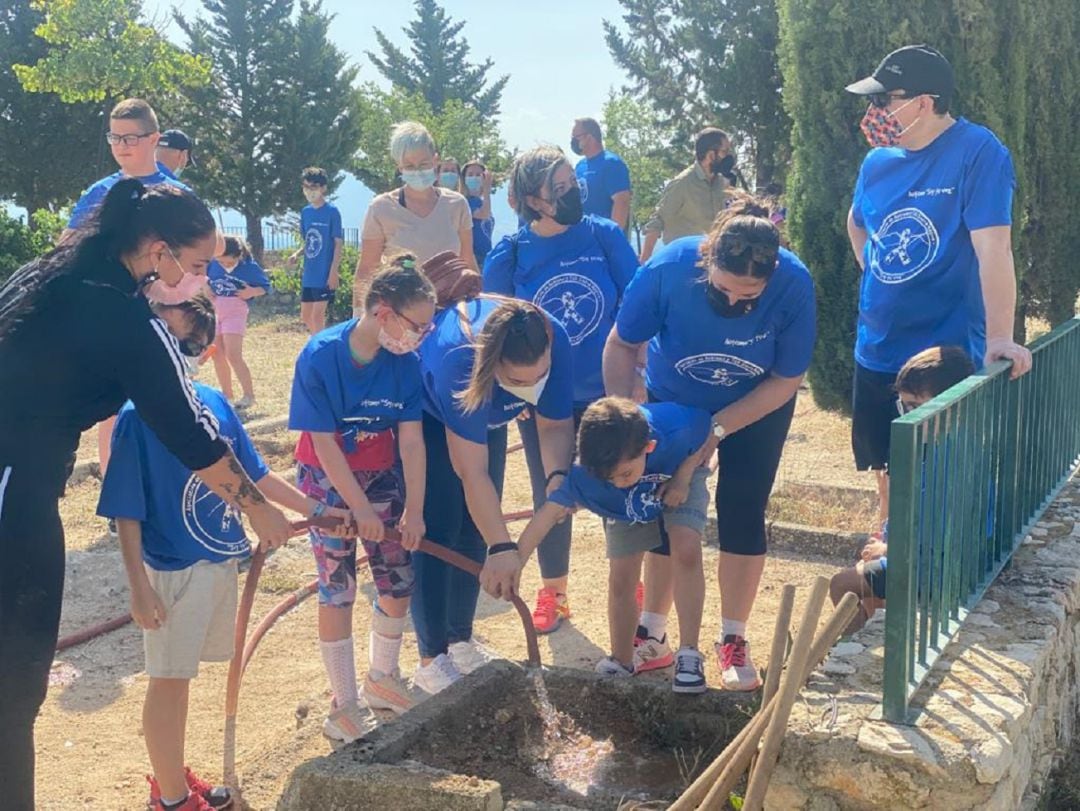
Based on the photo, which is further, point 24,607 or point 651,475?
point 651,475

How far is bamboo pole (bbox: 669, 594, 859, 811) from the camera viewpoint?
258cm

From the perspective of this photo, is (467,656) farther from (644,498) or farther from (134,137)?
(134,137)

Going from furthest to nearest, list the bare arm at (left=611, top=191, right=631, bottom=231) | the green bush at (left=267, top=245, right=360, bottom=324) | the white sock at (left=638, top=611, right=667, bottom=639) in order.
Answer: the green bush at (left=267, top=245, right=360, bottom=324) < the bare arm at (left=611, top=191, right=631, bottom=231) < the white sock at (left=638, top=611, right=667, bottom=639)

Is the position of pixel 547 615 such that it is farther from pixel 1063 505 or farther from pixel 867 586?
pixel 1063 505

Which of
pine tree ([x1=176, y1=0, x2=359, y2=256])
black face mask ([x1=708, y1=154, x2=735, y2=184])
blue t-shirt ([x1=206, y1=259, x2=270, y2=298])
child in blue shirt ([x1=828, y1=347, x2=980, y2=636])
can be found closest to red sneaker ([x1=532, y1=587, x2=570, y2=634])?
child in blue shirt ([x1=828, y1=347, x2=980, y2=636])

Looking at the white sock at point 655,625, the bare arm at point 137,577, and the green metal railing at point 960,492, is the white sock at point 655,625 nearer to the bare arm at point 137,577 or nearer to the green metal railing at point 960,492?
the green metal railing at point 960,492

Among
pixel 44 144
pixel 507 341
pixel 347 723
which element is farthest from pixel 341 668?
pixel 44 144

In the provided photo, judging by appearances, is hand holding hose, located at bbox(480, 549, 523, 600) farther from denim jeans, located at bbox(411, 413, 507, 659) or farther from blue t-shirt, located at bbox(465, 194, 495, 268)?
blue t-shirt, located at bbox(465, 194, 495, 268)

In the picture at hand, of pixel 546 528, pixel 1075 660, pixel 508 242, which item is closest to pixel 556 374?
pixel 546 528

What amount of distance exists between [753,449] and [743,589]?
19.2 inches

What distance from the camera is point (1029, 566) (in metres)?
3.95

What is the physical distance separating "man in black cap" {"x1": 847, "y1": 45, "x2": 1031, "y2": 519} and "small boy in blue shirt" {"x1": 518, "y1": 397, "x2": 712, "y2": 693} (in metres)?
0.71

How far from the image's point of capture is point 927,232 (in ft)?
12.9

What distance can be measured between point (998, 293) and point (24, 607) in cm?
290
